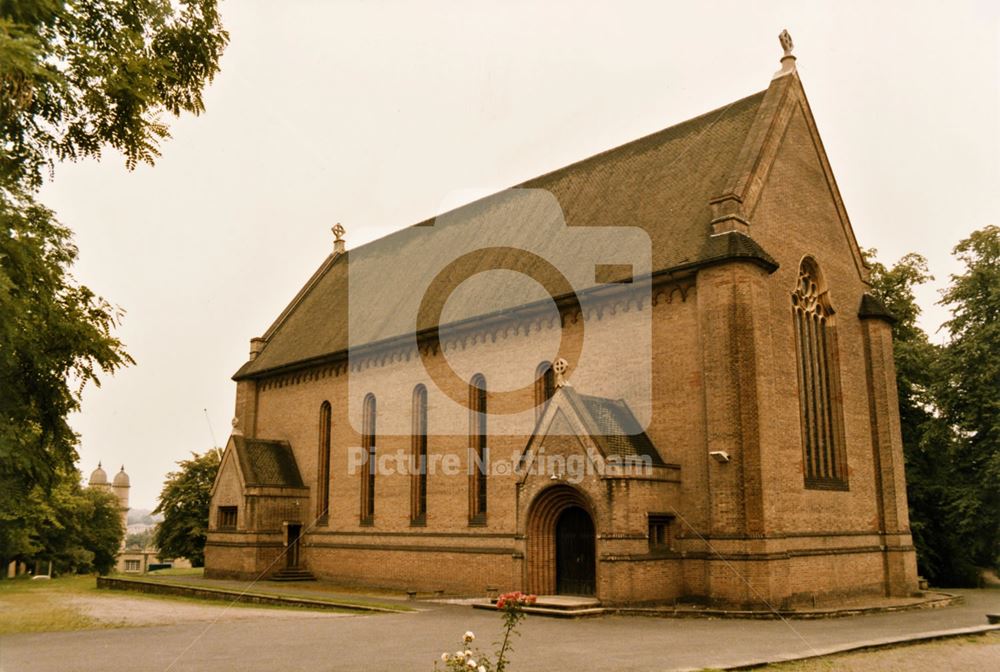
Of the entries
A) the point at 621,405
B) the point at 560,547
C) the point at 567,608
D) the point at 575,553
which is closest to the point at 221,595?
the point at 560,547

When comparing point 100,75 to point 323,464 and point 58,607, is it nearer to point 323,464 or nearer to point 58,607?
point 58,607

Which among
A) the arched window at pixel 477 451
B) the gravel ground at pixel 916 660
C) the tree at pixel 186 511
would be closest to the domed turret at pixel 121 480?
the tree at pixel 186 511

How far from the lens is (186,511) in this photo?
48469 millimetres

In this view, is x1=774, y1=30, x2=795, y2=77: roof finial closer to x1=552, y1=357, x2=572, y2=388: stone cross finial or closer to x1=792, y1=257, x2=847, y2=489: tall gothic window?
x1=792, y1=257, x2=847, y2=489: tall gothic window

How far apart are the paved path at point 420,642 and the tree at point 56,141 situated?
3704mm

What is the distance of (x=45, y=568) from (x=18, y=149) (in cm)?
6919

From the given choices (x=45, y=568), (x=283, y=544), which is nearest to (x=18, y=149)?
(x=283, y=544)

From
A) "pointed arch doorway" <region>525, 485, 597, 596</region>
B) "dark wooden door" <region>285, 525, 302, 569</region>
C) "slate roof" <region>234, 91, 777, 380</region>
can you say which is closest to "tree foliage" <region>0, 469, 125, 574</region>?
"dark wooden door" <region>285, 525, 302, 569</region>

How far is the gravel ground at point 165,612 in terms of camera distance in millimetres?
21000

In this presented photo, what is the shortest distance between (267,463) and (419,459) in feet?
30.3

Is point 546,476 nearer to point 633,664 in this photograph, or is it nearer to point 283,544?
point 633,664

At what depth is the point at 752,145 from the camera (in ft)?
82.8

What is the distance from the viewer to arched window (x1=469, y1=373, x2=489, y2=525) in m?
28.3

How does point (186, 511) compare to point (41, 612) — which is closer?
point (41, 612)
